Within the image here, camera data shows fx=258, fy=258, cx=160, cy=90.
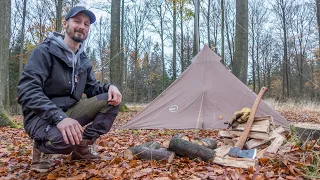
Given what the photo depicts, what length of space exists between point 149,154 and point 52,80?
0.97 m

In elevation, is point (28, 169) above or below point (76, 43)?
below

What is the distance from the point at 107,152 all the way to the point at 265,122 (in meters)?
1.66

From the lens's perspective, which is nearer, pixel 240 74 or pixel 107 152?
pixel 107 152

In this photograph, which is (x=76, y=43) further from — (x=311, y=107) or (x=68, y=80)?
(x=311, y=107)

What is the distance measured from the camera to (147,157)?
7.18 ft

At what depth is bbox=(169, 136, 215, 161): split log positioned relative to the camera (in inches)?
84.3

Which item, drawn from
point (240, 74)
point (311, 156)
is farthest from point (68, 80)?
point (240, 74)

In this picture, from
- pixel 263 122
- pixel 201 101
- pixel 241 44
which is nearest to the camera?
pixel 263 122

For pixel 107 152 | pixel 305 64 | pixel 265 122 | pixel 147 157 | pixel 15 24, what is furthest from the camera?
pixel 305 64

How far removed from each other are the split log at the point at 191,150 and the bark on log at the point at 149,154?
0.24 ft

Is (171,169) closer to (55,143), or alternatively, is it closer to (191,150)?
(191,150)

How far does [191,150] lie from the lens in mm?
2180

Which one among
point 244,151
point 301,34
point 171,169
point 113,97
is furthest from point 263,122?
point 301,34

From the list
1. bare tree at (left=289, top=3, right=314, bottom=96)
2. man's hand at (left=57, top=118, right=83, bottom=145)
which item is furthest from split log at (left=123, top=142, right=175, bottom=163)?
bare tree at (left=289, top=3, right=314, bottom=96)
